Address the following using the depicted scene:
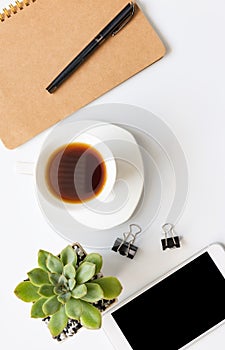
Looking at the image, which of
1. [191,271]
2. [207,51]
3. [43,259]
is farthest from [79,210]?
[207,51]

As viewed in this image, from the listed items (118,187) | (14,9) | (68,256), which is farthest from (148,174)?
(14,9)

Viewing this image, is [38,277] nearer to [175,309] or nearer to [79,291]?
[79,291]

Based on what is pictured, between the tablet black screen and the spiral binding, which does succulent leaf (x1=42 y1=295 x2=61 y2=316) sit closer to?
the tablet black screen

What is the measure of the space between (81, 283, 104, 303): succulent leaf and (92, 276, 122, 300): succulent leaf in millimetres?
21

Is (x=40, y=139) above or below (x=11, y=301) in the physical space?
above

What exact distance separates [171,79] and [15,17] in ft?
0.84

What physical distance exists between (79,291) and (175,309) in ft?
0.61

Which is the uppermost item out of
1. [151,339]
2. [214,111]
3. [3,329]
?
[214,111]

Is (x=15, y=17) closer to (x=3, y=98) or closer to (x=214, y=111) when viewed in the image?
(x=3, y=98)

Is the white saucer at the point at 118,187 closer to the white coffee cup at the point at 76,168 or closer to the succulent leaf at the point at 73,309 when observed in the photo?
the white coffee cup at the point at 76,168

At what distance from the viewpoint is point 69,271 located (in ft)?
2.45

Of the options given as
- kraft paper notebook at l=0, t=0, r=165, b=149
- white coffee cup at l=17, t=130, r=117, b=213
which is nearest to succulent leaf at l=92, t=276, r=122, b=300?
white coffee cup at l=17, t=130, r=117, b=213

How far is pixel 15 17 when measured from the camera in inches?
33.7

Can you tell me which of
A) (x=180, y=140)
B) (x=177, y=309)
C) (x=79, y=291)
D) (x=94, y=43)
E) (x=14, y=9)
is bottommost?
(x=177, y=309)
